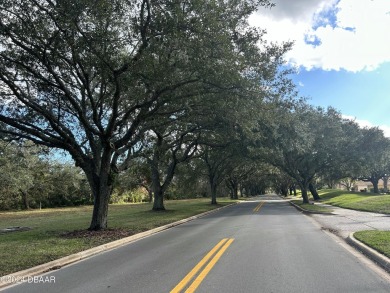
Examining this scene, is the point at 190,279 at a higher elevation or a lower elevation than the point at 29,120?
lower

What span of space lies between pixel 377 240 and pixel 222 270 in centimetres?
548

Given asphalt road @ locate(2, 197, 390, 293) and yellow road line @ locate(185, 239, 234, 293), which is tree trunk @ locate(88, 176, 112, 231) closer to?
asphalt road @ locate(2, 197, 390, 293)

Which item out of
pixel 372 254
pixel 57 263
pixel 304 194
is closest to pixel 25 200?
pixel 304 194

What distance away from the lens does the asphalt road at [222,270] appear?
6.67m

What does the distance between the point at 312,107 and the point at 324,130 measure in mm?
2705

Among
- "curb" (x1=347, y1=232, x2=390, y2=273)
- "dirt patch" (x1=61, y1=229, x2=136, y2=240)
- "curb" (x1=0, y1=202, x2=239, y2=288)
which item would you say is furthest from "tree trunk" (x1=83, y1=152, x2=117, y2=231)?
"curb" (x1=347, y1=232, x2=390, y2=273)

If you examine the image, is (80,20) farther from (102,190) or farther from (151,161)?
(151,161)

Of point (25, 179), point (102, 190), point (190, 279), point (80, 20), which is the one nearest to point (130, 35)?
point (80, 20)

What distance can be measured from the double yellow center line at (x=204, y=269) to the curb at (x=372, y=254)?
363cm

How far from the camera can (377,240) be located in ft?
35.4

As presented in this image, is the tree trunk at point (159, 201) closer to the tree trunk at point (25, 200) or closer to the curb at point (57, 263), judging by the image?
the curb at point (57, 263)

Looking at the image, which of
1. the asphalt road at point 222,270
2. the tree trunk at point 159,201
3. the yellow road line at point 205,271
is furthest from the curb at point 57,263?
the tree trunk at point 159,201

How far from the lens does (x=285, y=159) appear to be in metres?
40.7

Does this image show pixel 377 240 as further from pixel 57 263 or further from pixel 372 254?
pixel 57 263
